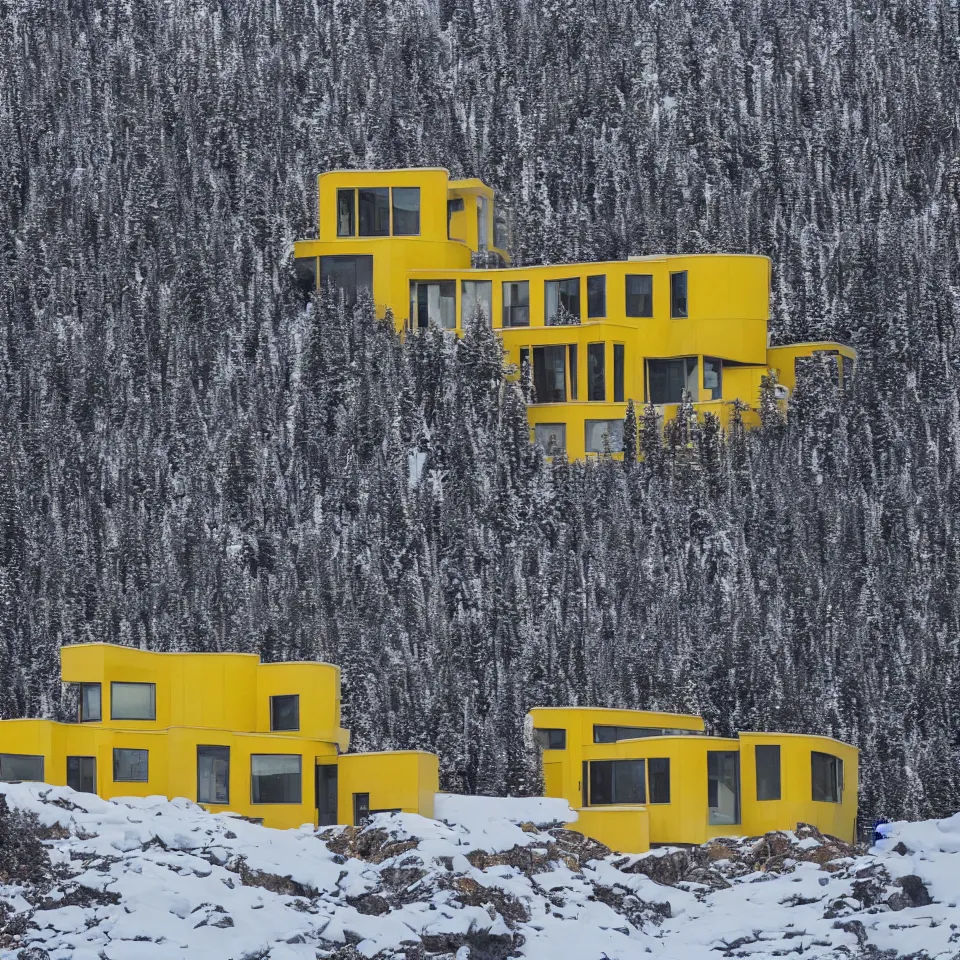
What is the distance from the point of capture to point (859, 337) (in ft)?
410

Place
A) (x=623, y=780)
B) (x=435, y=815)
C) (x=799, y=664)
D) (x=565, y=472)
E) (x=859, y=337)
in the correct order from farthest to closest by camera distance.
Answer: (x=859, y=337) → (x=565, y=472) → (x=799, y=664) → (x=623, y=780) → (x=435, y=815)

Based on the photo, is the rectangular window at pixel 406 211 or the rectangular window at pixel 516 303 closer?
the rectangular window at pixel 516 303

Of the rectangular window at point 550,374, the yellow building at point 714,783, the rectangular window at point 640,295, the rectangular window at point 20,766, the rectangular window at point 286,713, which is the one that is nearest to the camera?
the rectangular window at point 20,766

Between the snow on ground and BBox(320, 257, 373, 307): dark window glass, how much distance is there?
1810 inches

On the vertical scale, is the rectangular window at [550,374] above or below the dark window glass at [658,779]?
above

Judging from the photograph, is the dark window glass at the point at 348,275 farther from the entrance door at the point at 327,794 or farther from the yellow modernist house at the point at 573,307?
the entrance door at the point at 327,794

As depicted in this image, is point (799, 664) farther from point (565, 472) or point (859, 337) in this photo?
point (859, 337)

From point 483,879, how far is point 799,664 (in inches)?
1457

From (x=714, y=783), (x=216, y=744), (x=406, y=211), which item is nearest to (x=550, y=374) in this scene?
(x=406, y=211)

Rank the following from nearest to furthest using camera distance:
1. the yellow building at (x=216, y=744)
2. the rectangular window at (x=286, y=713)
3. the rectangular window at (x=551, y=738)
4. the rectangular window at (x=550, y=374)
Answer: the yellow building at (x=216, y=744), the rectangular window at (x=286, y=713), the rectangular window at (x=551, y=738), the rectangular window at (x=550, y=374)

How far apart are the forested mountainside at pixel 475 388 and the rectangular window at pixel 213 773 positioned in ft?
38.8

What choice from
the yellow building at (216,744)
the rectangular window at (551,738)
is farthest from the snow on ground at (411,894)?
the rectangular window at (551,738)

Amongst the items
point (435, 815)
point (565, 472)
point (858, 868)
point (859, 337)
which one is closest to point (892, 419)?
point (859, 337)

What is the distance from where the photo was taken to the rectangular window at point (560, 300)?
12156 cm
